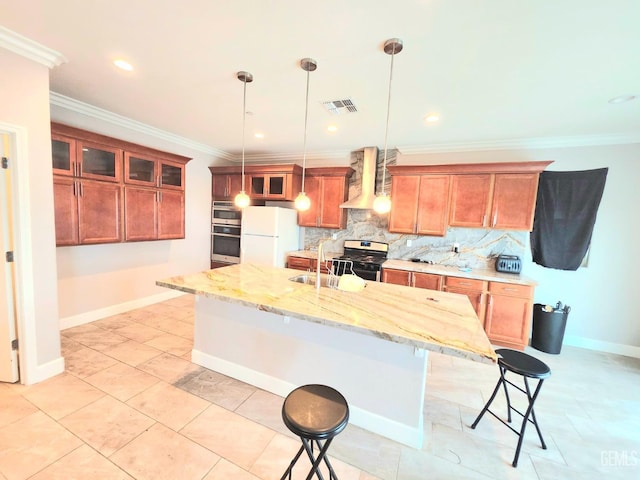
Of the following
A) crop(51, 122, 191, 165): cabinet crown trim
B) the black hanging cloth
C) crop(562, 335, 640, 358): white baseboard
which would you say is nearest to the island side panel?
crop(51, 122, 191, 165): cabinet crown trim

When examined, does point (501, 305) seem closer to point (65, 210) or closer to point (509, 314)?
point (509, 314)

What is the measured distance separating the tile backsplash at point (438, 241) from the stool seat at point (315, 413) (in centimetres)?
256

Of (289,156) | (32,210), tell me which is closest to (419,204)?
(289,156)

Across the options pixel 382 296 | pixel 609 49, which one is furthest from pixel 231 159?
pixel 609 49

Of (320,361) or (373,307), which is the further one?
(320,361)

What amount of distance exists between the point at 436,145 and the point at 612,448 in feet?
11.6

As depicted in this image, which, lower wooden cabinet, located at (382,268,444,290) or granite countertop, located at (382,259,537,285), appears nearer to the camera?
granite countertop, located at (382,259,537,285)

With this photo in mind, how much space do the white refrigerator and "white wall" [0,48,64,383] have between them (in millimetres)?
2448

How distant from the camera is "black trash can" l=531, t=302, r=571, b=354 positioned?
3211 millimetres

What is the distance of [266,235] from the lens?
4336 millimetres

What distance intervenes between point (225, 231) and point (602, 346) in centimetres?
572

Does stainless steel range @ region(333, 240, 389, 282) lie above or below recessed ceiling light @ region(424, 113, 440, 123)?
below

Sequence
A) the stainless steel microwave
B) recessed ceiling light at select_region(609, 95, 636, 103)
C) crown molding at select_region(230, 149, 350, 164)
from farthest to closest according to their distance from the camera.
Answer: the stainless steel microwave
crown molding at select_region(230, 149, 350, 164)
recessed ceiling light at select_region(609, 95, 636, 103)

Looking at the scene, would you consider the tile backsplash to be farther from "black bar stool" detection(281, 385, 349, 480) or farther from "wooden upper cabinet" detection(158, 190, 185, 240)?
"black bar stool" detection(281, 385, 349, 480)
